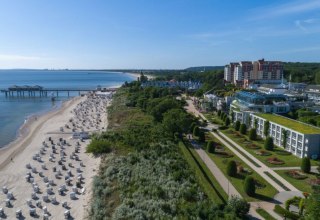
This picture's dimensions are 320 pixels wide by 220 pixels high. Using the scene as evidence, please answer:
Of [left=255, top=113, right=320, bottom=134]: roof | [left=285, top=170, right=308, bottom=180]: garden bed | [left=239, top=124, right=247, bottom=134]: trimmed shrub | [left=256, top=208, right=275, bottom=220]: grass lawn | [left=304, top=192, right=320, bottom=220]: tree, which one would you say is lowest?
[left=256, top=208, right=275, bottom=220]: grass lawn

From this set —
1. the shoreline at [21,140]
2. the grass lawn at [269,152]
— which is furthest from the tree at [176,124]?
the shoreline at [21,140]

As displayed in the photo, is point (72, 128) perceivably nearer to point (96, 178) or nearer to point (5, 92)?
point (96, 178)

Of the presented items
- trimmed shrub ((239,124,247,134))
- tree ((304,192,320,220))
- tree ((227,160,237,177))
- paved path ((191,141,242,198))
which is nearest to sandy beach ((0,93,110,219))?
paved path ((191,141,242,198))

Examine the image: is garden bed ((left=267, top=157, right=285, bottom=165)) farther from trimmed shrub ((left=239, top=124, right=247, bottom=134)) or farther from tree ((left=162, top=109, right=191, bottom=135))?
trimmed shrub ((left=239, top=124, right=247, bottom=134))

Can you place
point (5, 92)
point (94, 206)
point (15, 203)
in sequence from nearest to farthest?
1. point (94, 206)
2. point (15, 203)
3. point (5, 92)

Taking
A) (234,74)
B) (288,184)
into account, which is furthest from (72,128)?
(234,74)
